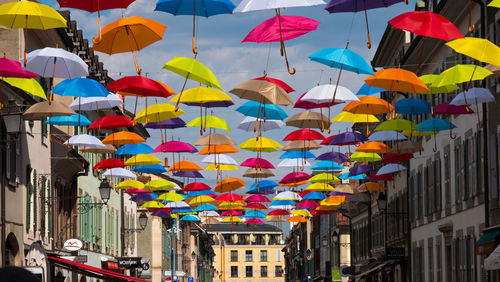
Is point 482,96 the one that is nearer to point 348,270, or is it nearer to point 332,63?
point 332,63

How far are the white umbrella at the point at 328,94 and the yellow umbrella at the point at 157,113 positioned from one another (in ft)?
13.4

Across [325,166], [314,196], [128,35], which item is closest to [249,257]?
[314,196]

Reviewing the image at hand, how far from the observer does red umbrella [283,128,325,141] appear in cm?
2792

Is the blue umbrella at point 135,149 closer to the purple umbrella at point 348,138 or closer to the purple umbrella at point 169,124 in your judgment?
the purple umbrella at point 169,124

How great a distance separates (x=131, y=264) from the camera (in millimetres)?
47531

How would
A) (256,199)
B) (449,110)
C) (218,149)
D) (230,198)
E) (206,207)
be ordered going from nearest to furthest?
(449,110) → (218,149) → (230,198) → (256,199) → (206,207)

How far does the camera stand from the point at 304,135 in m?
28.0

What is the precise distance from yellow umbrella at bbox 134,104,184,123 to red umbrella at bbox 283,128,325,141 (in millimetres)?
5183

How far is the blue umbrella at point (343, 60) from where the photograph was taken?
58.7 feet

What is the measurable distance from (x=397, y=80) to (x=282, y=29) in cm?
368

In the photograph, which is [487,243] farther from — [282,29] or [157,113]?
[282,29]

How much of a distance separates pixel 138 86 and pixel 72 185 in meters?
19.8

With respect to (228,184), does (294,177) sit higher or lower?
higher

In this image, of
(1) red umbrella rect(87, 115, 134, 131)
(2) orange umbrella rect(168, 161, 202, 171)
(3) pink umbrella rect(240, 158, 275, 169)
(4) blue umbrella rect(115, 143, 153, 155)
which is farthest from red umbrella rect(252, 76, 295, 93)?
(3) pink umbrella rect(240, 158, 275, 169)
